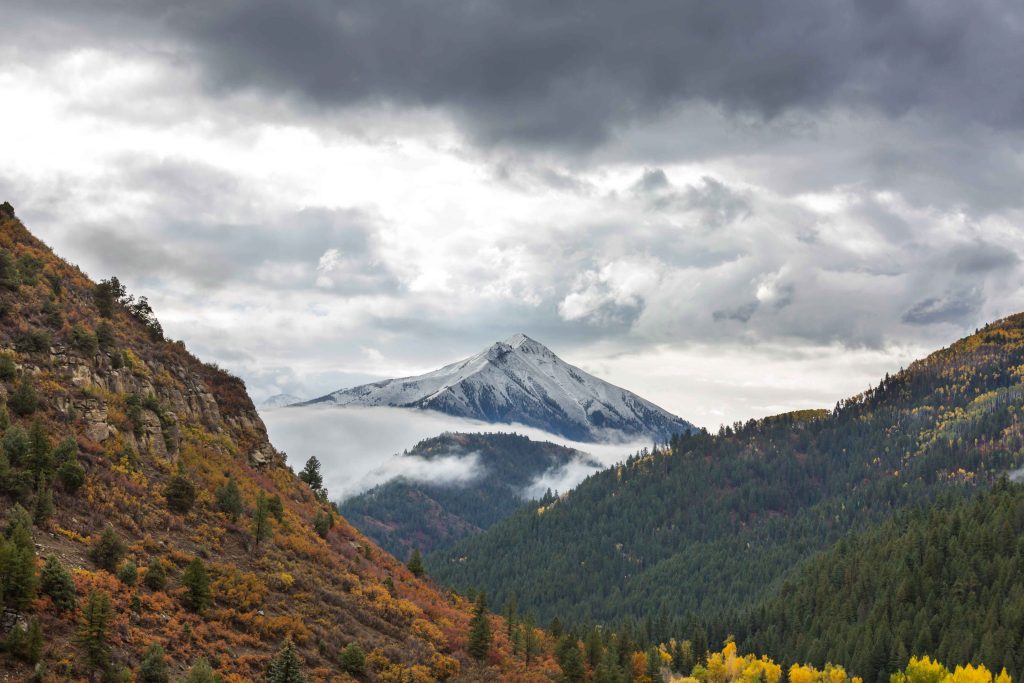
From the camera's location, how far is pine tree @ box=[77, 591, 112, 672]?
1727 inches

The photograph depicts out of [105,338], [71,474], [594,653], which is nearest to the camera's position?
[71,474]

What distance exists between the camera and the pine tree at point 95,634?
43875mm

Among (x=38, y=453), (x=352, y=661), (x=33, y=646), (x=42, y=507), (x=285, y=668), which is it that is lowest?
(x=352, y=661)

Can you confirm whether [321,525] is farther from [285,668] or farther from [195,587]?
[285,668]

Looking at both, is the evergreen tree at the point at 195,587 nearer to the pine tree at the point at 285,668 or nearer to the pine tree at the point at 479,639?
the pine tree at the point at 285,668

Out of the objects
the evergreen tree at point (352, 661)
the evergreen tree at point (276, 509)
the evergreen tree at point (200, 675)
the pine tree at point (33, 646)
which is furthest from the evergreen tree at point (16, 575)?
the evergreen tree at point (276, 509)

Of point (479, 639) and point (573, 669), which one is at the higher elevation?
point (479, 639)

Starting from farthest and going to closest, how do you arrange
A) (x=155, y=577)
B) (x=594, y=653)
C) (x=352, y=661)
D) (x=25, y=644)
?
1. (x=594, y=653)
2. (x=352, y=661)
3. (x=155, y=577)
4. (x=25, y=644)

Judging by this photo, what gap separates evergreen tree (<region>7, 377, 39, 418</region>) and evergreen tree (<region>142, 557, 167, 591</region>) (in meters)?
17.0

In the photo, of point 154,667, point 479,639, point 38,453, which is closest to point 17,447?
point 38,453

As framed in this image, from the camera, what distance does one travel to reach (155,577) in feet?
188

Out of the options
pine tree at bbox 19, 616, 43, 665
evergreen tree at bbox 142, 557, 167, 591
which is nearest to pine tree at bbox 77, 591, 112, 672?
pine tree at bbox 19, 616, 43, 665

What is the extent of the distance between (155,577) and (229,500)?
772 inches

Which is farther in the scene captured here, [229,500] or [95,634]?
[229,500]
